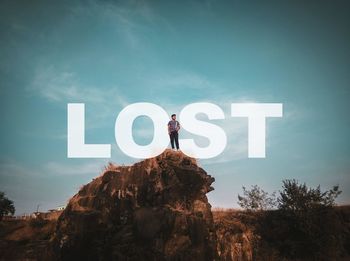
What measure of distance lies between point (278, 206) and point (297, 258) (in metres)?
5.70

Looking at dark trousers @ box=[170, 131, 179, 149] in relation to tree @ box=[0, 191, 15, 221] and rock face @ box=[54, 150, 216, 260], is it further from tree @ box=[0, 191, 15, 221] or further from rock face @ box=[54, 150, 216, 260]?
tree @ box=[0, 191, 15, 221]

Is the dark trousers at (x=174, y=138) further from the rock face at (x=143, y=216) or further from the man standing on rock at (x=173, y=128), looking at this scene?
the rock face at (x=143, y=216)

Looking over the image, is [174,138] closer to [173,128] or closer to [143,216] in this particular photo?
[173,128]

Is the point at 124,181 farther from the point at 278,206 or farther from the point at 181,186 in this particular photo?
the point at 278,206

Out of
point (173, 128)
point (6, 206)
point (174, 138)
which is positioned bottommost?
point (6, 206)

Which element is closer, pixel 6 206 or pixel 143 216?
pixel 143 216

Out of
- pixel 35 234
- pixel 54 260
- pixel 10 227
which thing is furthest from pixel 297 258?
pixel 10 227

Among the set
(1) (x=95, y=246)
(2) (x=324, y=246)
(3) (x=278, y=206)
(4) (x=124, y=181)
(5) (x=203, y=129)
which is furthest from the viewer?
(3) (x=278, y=206)

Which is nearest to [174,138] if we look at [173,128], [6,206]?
[173,128]

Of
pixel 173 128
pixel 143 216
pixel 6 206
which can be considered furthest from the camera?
pixel 6 206

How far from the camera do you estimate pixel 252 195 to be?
112 feet

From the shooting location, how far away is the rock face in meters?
19.8

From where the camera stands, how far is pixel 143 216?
819 inches

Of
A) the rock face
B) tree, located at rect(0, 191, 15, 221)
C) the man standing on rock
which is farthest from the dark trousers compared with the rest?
tree, located at rect(0, 191, 15, 221)
